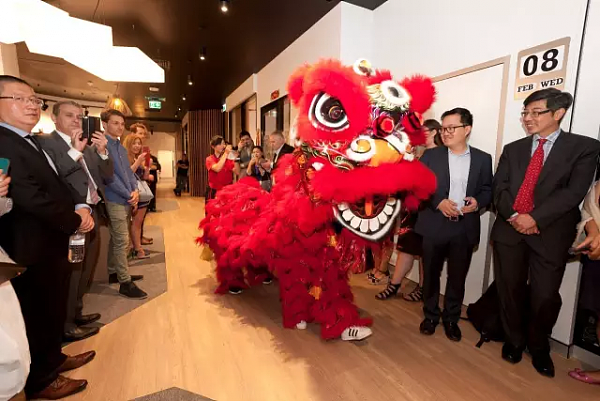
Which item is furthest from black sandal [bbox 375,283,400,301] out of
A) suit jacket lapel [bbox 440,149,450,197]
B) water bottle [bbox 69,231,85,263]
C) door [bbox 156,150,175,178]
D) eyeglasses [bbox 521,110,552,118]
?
door [bbox 156,150,175,178]

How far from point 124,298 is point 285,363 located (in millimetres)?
1609

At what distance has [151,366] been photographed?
1.80 m

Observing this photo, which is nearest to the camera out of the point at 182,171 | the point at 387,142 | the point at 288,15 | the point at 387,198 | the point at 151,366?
the point at 387,142

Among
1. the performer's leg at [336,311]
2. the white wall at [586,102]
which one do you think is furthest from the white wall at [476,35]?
the performer's leg at [336,311]

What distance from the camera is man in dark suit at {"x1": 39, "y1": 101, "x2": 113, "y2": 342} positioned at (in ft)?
6.16

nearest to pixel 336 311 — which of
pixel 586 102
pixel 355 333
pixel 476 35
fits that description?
pixel 355 333

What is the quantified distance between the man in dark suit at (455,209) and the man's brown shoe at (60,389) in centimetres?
202

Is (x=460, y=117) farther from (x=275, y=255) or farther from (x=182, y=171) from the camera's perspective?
(x=182, y=171)

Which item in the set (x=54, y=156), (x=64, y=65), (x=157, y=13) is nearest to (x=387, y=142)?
(x=54, y=156)

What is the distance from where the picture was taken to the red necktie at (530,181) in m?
1.78

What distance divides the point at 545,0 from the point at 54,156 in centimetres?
308

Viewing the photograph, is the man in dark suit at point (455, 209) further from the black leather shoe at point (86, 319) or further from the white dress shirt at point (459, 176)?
the black leather shoe at point (86, 319)

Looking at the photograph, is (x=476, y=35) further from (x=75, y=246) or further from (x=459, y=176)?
(x=75, y=246)

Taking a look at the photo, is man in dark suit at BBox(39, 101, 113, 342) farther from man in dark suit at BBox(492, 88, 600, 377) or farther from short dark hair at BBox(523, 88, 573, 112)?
short dark hair at BBox(523, 88, 573, 112)
